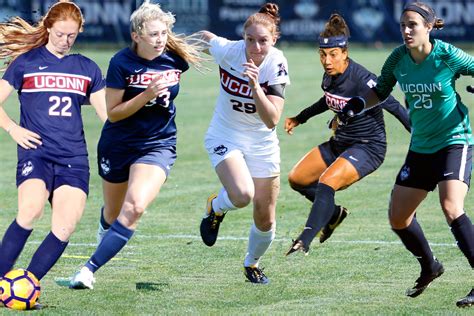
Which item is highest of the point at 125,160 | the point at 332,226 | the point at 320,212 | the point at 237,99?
the point at 237,99

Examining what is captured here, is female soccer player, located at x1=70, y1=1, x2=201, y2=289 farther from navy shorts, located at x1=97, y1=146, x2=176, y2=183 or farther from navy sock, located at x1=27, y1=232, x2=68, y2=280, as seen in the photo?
navy sock, located at x1=27, y1=232, x2=68, y2=280

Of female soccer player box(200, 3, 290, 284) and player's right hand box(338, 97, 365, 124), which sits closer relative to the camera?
player's right hand box(338, 97, 365, 124)

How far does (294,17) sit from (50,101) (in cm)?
3171

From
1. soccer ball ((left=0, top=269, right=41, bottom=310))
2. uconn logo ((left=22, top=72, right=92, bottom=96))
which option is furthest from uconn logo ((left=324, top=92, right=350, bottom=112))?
soccer ball ((left=0, top=269, right=41, bottom=310))

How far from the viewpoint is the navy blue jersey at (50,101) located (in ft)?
23.6

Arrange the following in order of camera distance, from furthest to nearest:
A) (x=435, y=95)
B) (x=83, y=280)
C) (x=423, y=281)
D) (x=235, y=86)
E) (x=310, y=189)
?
(x=310, y=189), (x=235, y=86), (x=423, y=281), (x=83, y=280), (x=435, y=95)

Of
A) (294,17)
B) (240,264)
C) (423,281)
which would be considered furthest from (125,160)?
(294,17)

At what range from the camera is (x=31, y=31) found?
748 cm

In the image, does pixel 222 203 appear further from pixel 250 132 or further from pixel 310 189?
pixel 310 189

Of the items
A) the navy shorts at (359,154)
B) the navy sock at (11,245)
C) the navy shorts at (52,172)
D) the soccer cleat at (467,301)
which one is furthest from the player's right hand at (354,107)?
the navy sock at (11,245)

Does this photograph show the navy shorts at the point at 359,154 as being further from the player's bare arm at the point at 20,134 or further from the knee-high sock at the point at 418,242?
the player's bare arm at the point at 20,134

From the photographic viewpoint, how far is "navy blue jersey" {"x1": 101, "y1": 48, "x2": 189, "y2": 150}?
765 cm

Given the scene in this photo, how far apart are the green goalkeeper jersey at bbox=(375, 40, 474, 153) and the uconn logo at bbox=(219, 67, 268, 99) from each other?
127 centimetres

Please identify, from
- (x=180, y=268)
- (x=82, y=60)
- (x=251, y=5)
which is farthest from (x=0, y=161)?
(x=251, y=5)
